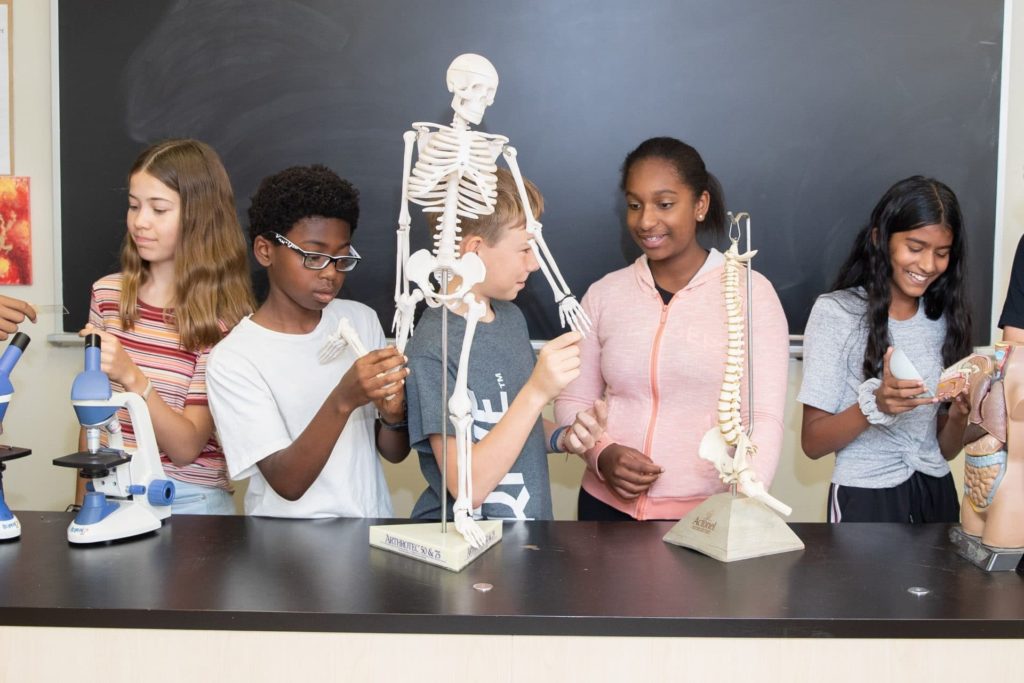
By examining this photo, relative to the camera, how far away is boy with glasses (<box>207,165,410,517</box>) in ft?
5.98

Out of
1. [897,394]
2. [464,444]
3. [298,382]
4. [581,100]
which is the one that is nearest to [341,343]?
[298,382]

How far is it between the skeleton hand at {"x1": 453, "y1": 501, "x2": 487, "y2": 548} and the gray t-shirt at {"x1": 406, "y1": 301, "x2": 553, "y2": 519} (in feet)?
0.57

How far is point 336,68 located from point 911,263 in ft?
5.56

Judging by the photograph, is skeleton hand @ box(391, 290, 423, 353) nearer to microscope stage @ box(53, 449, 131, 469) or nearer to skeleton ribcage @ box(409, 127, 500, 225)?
skeleton ribcage @ box(409, 127, 500, 225)

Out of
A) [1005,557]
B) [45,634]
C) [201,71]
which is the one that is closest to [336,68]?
[201,71]

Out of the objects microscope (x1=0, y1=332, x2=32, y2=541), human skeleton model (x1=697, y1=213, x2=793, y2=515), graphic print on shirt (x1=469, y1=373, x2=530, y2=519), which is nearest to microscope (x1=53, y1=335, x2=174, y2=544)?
microscope (x1=0, y1=332, x2=32, y2=541)

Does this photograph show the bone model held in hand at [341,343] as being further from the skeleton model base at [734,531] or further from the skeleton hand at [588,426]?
the skeleton model base at [734,531]

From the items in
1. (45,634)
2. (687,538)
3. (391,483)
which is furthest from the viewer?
(391,483)

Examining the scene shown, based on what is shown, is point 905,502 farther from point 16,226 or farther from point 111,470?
point 16,226

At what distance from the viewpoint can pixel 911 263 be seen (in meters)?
2.11

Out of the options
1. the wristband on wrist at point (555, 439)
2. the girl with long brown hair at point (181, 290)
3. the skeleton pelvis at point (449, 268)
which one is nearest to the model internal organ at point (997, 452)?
the wristband on wrist at point (555, 439)

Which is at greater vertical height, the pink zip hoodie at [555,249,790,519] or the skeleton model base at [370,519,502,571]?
the pink zip hoodie at [555,249,790,519]

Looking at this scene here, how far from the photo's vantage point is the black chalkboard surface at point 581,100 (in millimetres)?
2654

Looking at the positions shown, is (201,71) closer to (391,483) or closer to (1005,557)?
(391,483)
